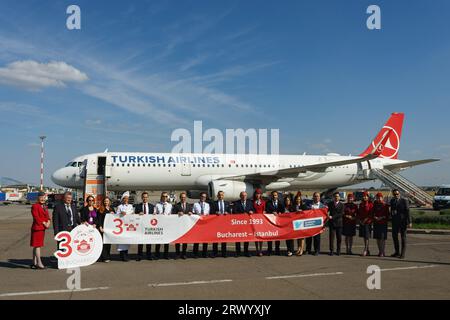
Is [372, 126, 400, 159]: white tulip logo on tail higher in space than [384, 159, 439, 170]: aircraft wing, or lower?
higher

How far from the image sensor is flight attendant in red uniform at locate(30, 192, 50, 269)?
9.27 metres

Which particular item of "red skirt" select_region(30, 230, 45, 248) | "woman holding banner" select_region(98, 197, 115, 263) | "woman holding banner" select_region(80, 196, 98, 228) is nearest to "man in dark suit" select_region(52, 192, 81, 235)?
"woman holding banner" select_region(80, 196, 98, 228)

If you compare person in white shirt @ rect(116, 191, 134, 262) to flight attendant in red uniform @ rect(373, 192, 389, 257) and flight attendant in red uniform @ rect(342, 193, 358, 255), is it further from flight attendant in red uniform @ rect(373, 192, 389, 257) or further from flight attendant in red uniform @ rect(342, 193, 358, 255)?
flight attendant in red uniform @ rect(373, 192, 389, 257)

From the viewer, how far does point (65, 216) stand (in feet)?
32.5

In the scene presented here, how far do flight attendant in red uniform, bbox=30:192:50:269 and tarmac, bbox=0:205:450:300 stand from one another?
0.91 ft

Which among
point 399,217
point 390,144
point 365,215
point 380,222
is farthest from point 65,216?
point 390,144

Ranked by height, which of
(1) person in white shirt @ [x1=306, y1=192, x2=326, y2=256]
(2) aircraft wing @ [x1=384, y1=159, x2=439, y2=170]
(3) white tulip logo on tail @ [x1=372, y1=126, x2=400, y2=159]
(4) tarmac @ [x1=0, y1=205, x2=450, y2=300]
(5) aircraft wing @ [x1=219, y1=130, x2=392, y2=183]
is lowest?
(4) tarmac @ [x1=0, y1=205, x2=450, y2=300]

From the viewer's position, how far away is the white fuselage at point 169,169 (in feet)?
84.1

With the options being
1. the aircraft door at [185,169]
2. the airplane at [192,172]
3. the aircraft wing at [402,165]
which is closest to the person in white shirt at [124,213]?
the airplane at [192,172]

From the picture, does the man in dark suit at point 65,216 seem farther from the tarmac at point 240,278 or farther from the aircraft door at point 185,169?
the aircraft door at point 185,169

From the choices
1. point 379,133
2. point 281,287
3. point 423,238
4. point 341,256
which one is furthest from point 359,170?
point 281,287

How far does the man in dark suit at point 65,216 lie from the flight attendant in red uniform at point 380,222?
808cm

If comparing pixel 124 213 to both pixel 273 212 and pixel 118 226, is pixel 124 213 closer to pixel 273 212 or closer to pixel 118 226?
pixel 118 226
